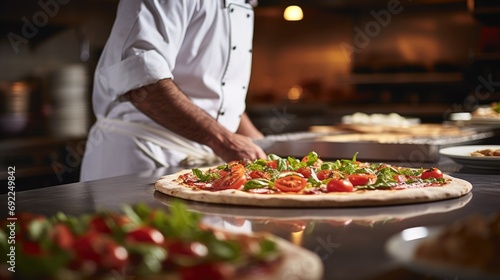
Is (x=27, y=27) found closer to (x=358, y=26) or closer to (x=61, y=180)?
(x=61, y=180)

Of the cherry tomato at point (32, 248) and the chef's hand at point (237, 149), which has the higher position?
the cherry tomato at point (32, 248)

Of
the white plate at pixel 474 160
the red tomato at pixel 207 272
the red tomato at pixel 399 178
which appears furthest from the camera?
the white plate at pixel 474 160

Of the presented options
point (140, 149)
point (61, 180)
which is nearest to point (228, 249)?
point (140, 149)

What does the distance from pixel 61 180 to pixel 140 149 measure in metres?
2.00

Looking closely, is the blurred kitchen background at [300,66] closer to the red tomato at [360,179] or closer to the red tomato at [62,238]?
the red tomato at [360,179]

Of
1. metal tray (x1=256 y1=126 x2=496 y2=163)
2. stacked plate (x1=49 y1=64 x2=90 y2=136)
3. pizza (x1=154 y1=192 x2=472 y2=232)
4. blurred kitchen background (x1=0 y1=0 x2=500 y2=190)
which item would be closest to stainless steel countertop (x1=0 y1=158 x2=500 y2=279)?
pizza (x1=154 y1=192 x2=472 y2=232)

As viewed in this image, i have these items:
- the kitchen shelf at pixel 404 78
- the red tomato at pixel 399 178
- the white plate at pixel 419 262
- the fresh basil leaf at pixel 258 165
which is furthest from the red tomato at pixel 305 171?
the kitchen shelf at pixel 404 78

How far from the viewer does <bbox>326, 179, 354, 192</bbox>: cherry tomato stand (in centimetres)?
168

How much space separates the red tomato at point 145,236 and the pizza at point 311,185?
24.7 inches

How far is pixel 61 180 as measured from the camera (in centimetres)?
443

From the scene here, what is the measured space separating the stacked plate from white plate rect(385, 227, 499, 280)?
4047 mm

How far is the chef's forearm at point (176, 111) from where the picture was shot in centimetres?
248

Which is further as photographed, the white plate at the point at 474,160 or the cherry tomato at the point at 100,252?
the white plate at the point at 474,160

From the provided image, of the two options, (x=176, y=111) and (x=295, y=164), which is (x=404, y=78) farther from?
(x=295, y=164)
